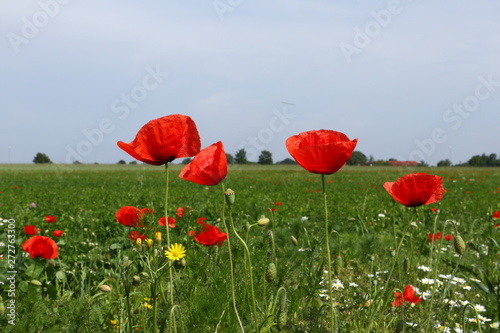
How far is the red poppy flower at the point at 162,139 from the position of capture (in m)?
1.28

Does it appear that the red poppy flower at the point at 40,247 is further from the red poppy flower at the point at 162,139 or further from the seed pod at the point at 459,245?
the seed pod at the point at 459,245

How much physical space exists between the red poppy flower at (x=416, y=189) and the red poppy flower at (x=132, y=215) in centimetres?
88

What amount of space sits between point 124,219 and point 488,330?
78.4 inches

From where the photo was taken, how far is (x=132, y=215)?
1673 millimetres

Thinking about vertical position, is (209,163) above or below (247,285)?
above

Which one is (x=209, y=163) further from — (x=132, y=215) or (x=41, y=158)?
(x=41, y=158)

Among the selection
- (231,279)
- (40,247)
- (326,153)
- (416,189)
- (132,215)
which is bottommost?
(40,247)

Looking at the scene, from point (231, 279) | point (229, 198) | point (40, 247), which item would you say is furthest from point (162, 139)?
point (40, 247)

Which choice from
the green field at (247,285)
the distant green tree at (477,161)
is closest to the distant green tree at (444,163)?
the distant green tree at (477,161)

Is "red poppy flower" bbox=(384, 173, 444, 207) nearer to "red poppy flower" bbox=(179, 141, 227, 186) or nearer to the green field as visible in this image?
the green field

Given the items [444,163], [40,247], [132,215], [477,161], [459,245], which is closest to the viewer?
[459,245]

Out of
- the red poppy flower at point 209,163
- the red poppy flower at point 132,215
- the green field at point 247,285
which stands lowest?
the green field at point 247,285

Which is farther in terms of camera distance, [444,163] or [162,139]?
[444,163]

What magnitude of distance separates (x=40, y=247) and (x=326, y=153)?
187 centimetres
